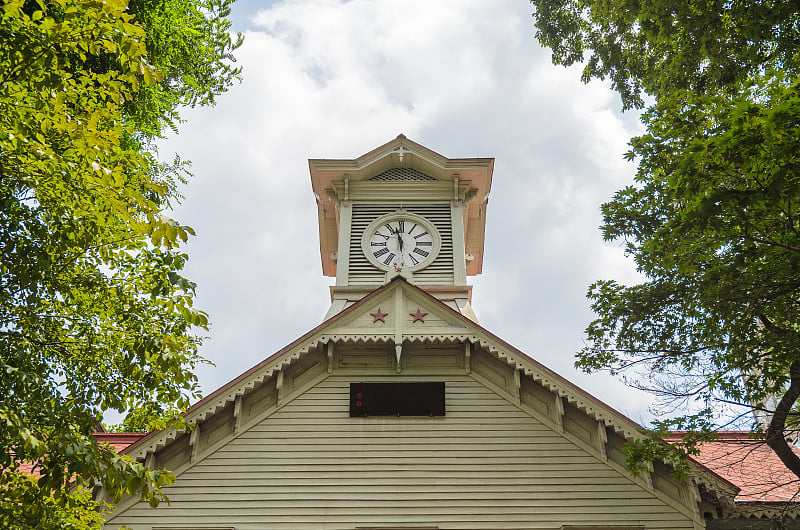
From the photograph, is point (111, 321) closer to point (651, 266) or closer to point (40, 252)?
point (40, 252)

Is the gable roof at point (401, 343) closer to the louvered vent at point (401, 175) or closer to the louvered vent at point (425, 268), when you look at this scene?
the louvered vent at point (425, 268)

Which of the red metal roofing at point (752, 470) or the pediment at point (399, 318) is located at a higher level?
the pediment at point (399, 318)

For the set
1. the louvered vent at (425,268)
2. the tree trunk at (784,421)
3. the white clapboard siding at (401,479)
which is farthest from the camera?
the louvered vent at (425,268)

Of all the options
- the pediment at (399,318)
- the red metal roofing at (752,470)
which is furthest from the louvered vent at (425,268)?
the red metal roofing at (752,470)

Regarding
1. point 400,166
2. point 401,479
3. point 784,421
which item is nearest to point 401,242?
point 400,166

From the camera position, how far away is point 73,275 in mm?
7285

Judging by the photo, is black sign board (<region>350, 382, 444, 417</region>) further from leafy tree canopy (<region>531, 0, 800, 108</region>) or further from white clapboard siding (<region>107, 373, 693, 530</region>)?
leafy tree canopy (<region>531, 0, 800, 108</region>)

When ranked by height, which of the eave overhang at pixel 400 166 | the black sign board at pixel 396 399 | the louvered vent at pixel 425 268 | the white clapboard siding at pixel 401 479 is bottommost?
the white clapboard siding at pixel 401 479

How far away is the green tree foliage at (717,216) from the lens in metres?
7.79

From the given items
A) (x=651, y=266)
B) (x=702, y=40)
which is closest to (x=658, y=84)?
(x=702, y=40)

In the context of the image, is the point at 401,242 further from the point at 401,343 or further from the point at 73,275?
the point at 73,275

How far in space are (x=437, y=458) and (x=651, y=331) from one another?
470cm

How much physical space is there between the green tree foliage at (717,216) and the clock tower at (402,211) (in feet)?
23.2

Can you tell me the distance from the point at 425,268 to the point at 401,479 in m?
7.17
